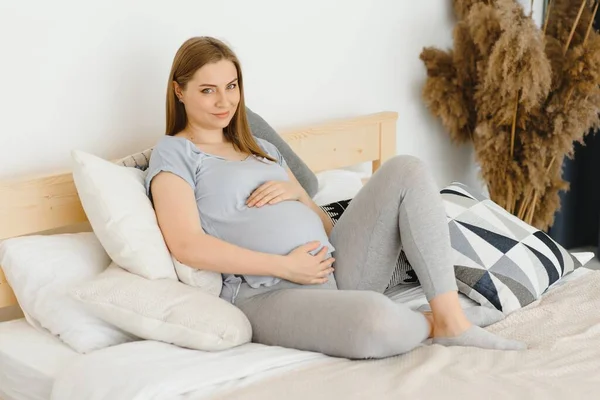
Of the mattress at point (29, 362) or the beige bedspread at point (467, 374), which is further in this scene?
the mattress at point (29, 362)

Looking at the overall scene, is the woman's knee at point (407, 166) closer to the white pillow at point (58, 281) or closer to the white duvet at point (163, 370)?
the white duvet at point (163, 370)

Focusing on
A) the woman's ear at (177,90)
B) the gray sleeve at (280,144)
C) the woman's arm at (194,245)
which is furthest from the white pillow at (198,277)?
the gray sleeve at (280,144)

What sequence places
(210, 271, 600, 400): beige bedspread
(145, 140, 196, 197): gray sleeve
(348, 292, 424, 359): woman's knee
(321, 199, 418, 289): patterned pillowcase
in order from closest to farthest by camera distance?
1. (210, 271, 600, 400): beige bedspread
2. (348, 292, 424, 359): woman's knee
3. (145, 140, 196, 197): gray sleeve
4. (321, 199, 418, 289): patterned pillowcase

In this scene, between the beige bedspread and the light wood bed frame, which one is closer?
the beige bedspread

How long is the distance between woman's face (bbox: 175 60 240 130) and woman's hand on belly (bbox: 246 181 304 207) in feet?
0.59

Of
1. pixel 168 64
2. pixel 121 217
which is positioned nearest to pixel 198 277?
pixel 121 217

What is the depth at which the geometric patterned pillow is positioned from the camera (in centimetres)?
198

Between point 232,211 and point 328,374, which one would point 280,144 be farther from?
point 328,374

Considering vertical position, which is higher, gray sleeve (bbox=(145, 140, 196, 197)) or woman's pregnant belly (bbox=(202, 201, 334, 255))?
gray sleeve (bbox=(145, 140, 196, 197))

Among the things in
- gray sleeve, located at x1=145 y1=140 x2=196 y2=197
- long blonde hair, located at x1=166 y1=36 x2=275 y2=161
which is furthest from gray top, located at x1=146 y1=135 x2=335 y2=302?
long blonde hair, located at x1=166 y1=36 x2=275 y2=161

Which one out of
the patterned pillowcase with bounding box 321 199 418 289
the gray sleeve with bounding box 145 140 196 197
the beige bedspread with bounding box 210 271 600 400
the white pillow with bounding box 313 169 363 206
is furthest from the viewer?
the white pillow with bounding box 313 169 363 206

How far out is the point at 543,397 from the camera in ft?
4.57

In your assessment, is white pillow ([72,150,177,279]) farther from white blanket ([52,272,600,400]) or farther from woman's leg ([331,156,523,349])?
woman's leg ([331,156,523,349])

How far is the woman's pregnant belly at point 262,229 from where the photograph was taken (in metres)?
1.82
